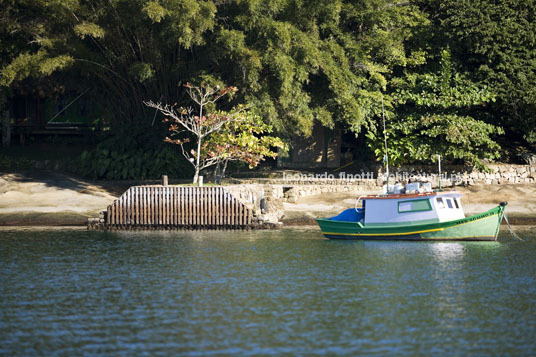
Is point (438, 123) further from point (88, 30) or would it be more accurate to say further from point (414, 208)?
point (88, 30)

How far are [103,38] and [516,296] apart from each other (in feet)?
88.9

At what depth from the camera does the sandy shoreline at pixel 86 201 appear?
37875 mm

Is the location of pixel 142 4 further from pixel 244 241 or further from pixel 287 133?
pixel 244 241

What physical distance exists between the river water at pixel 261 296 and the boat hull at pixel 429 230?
415mm

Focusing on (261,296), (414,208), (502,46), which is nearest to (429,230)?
(414,208)

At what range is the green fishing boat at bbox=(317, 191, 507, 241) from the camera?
32.5 meters

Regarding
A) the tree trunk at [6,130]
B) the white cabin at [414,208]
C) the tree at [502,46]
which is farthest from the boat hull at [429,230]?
the tree trunk at [6,130]

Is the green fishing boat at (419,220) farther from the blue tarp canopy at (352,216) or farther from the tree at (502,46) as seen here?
the tree at (502,46)

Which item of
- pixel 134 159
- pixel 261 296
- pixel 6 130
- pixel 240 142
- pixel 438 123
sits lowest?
pixel 261 296

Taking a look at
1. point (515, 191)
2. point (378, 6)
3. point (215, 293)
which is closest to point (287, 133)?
point (378, 6)

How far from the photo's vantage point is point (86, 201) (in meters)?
40.3

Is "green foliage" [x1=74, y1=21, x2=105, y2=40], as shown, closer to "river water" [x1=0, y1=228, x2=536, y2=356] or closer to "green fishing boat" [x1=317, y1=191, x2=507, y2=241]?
"river water" [x1=0, y1=228, x2=536, y2=356]

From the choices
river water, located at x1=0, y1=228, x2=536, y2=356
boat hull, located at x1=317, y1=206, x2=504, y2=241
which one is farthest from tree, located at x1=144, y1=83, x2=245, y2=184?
boat hull, located at x1=317, y1=206, x2=504, y2=241

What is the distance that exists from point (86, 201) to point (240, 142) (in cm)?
854
